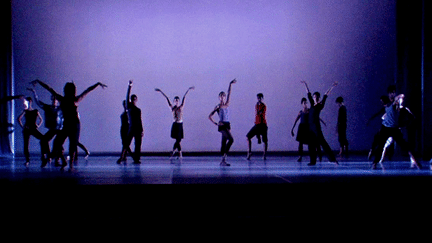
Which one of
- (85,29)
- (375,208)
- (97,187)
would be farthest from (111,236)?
(85,29)

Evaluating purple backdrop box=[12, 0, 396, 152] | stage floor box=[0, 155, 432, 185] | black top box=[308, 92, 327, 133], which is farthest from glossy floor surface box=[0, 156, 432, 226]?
Answer: purple backdrop box=[12, 0, 396, 152]

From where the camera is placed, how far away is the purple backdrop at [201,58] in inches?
460

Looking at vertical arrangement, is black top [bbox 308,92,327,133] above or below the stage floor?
above

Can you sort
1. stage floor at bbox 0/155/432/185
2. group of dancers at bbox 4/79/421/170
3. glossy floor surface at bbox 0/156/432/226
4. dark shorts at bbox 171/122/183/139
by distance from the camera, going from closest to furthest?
glossy floor surface at bbox 0/156/432/226, stage floor at bbox 0/155/432/185, group of dancers at bbox 4/79/421/170, dark shorts at bbox 171/122/183/139

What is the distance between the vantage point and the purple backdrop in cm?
1167

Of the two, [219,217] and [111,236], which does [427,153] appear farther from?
[111,236]

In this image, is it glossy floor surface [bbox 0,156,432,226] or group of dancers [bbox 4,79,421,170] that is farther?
group of dancers [bbox 4,79,421,170]

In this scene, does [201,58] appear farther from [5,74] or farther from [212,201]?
[212,201]

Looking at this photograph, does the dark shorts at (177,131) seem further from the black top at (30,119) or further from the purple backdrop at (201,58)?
the black top at (30,119)

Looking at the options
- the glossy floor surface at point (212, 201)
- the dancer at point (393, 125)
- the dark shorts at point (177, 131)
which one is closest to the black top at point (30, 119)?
the dark shorts at point (177, 131)

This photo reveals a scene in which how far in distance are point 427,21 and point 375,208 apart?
24.0ft

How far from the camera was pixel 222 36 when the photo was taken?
38.4 ft

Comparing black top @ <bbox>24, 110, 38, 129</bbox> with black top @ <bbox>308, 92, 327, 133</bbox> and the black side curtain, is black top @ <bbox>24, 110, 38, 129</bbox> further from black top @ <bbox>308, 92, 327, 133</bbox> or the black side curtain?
black top @ <bbox>308, 92, 327, 133</bbox>

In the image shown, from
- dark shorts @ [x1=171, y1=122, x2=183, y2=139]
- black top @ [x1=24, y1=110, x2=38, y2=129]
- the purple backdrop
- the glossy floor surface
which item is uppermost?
the purple backdrop
